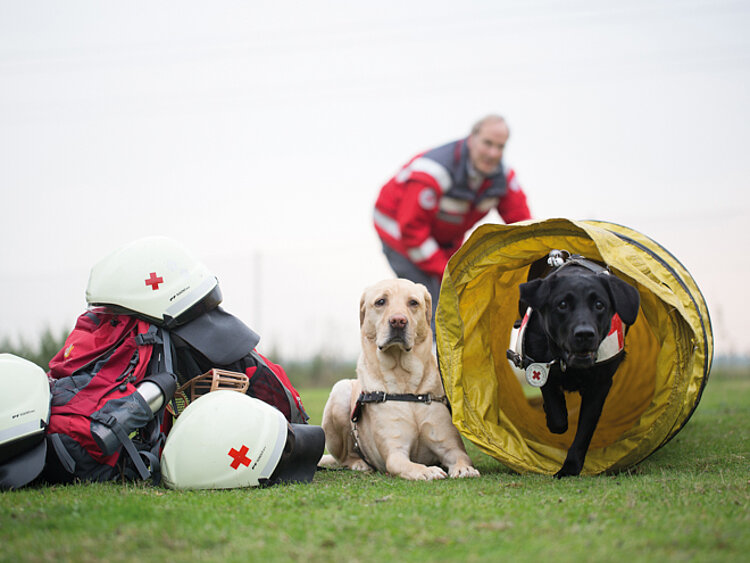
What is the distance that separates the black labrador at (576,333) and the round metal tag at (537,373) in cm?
5

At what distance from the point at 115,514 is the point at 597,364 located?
102 inches

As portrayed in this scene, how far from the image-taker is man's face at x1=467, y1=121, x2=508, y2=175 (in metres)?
6.16

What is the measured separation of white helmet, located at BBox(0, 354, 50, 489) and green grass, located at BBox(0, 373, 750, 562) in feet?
0.34

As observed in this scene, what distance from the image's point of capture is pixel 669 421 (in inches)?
145

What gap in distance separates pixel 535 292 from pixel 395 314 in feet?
2.91

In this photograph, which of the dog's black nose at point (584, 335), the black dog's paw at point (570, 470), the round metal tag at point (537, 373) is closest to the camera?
the dog's black nose at point (584, 335)

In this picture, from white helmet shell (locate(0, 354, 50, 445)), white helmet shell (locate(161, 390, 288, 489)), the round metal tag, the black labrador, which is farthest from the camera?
the round metal tag

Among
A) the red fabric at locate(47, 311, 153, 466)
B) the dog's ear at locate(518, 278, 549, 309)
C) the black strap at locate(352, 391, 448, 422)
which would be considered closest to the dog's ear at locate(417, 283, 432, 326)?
the black strap at locate(352, 391, 448, 422)

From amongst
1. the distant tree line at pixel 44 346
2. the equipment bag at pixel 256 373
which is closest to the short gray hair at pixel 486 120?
the equipment bag at pixel 256 373

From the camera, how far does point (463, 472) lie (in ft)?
13.2

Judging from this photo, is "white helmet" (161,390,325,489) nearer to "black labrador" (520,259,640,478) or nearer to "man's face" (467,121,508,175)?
"black labrador" (520,259,640,478)

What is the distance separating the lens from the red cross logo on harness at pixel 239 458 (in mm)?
3395

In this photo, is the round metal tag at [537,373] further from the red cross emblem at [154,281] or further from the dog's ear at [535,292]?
the red cross emblem at [154,281]

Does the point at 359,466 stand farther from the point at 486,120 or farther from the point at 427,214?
the point at 486,120
